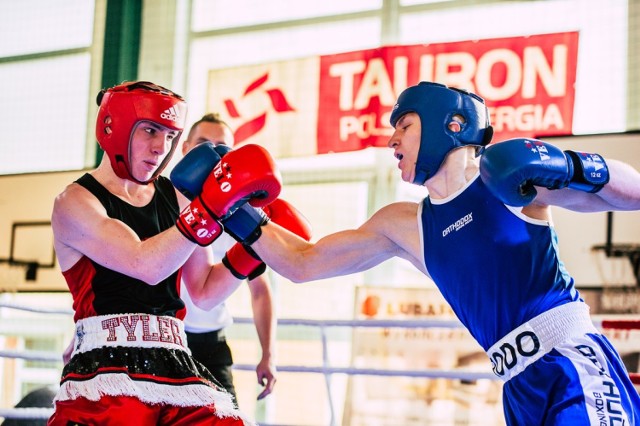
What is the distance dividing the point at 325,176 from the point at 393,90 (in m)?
0.94

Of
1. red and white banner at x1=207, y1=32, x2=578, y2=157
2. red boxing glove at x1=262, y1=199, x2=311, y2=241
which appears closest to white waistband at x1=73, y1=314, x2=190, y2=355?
red boxing glove at x1=262, y1=199, x2=311, y2=241

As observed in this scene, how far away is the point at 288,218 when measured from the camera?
8.89ft

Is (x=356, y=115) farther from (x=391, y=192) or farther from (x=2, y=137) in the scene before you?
(x=2, y=137)

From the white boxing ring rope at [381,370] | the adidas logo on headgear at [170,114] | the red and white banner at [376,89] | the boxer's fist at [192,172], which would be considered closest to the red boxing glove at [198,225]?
the boxer's fist at [192,172]

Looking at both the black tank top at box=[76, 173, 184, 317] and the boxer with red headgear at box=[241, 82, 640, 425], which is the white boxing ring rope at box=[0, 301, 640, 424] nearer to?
the boxer with red headgear at box=[241, 82, 640, 425]

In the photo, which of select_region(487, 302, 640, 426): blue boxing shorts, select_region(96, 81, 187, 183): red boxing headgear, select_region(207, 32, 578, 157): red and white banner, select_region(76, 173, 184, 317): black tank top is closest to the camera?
select_region(487, 302, 640, 426): blue boxing shorts

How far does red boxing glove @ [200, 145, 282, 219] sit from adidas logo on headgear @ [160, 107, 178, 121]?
0.20 metres

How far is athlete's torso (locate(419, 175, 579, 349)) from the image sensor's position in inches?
83.0

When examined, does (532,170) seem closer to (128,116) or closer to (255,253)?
(255,253)

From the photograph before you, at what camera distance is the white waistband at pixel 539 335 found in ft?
6.71

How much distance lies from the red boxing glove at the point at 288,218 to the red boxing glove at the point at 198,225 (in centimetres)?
60

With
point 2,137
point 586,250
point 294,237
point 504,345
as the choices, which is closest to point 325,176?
point 586,250

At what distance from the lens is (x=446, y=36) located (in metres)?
6.67

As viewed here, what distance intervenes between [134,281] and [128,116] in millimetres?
439
